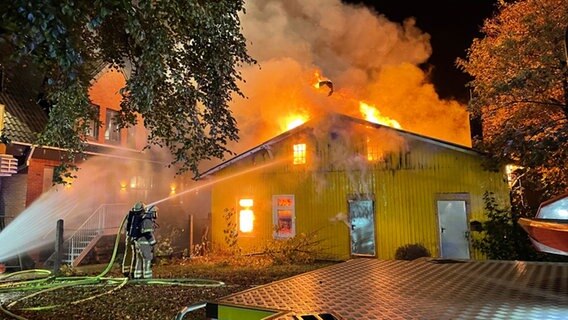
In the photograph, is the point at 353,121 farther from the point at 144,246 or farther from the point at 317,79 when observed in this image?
the point at 317,79

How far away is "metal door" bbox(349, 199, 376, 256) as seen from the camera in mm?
13406

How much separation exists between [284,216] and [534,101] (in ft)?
31.3

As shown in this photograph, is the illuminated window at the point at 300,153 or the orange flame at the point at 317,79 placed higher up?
the orange flame at the point at 317,79

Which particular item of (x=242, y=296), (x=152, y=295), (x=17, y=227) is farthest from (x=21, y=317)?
(x=17, y=227)

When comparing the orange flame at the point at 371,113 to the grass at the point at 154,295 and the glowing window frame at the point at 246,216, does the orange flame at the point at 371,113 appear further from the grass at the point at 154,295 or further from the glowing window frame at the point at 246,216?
the grass at the point at 154,295

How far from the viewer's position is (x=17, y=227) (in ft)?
44.4

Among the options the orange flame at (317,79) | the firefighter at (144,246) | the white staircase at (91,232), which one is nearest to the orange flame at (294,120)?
the orange flame at (317,79)

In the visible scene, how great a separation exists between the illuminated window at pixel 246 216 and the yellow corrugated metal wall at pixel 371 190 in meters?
0.23

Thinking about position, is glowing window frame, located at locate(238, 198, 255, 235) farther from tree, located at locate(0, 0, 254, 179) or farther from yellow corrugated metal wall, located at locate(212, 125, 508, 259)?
tree, located at locate(0, 0, 254, 179)

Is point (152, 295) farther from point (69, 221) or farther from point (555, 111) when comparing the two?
point (555, 111)

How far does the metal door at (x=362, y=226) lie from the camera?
1341cm

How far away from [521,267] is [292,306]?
2.44 m

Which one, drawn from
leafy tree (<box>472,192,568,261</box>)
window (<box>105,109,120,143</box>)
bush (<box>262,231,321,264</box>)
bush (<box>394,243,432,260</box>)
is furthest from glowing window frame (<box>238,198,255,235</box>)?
leafy tree (<box>472,192,568,261</box>)

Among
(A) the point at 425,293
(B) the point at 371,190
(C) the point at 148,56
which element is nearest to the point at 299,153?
(B) the point at 371,190
